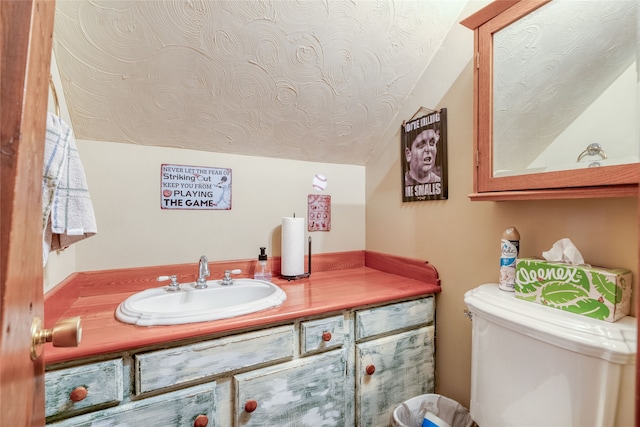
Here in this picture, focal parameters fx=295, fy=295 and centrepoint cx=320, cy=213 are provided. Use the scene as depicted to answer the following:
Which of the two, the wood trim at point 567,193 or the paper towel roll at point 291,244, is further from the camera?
the paper towel roll at point 291,244

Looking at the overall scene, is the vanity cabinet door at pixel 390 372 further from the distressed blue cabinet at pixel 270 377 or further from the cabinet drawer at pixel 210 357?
the cabinet drawer at pixel 210 357

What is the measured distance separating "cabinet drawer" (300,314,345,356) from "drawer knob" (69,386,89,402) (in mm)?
646

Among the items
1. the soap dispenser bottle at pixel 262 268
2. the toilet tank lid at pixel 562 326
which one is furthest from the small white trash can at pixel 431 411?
the soap dispenser bottle at pixel 262 268

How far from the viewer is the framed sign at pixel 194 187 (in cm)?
141

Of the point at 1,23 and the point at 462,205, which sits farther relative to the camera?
the point at 462,205

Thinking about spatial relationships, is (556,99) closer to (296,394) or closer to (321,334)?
(321,334)

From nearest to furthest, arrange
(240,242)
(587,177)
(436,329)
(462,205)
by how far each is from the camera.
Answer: (587,177), (462,205), (436,329), (240,242)

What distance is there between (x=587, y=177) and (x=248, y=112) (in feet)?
4.27

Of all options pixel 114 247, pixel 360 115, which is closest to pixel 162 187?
pixel 114 247

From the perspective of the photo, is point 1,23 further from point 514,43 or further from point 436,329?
point 436,329

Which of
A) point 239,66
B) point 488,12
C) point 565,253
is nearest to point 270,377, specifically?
point 565,253

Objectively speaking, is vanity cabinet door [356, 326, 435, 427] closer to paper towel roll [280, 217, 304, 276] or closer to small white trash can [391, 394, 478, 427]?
small white trash can [391, 394, 478, 427]

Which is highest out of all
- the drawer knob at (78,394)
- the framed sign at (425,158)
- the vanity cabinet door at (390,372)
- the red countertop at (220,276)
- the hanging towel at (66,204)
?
the framed sign at (425,158)

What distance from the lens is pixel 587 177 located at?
2.76ft
